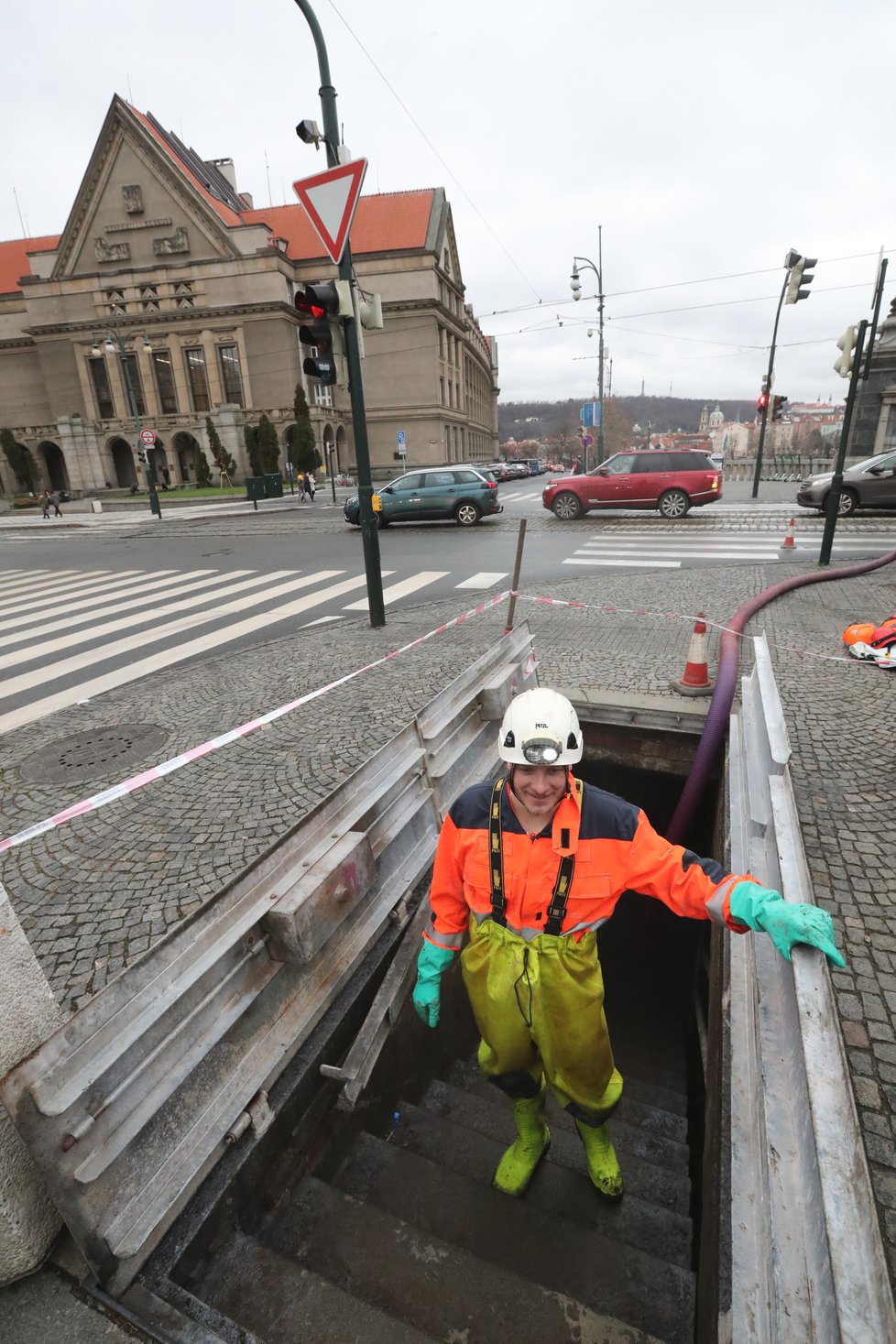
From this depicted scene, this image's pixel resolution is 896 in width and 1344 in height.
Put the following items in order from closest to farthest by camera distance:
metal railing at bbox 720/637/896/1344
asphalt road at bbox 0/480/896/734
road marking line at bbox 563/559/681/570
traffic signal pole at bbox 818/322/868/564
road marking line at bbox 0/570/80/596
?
metal railing at bbox 720/637/896/1344
asphalt road at bbox 0/480/896/734
traffic signal pole at bbox 818/322/868/564
road marking line at bbox 563/559/681/570
road marking line at bbox 0/570/80/596

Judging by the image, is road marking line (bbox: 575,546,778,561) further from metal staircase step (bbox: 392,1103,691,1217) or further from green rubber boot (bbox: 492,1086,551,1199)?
green rubber boot (bbox: 492,1086,551,1199)

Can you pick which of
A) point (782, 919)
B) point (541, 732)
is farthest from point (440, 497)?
point (782, 919)

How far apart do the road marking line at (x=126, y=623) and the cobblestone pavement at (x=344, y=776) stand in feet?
7.88

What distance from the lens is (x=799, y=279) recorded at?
13703 millimetres

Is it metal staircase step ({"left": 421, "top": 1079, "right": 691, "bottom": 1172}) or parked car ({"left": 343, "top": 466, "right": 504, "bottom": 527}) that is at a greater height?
parked car ({"left": 343, "top": 466, "right": 504, "bottom": 527})

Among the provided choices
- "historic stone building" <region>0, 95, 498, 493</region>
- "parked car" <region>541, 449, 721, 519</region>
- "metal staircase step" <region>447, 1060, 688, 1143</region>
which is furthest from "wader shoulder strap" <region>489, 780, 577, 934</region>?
"historic stone building" <region>0, 95, 498, 493</region>

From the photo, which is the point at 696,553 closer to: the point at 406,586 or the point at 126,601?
the point at 406,586

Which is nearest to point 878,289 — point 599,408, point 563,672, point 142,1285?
point 563,672

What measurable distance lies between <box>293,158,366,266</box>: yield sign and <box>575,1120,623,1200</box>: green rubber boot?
7.29 meters

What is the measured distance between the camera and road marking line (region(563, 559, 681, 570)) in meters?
12.1

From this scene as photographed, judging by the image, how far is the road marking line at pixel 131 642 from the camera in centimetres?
738

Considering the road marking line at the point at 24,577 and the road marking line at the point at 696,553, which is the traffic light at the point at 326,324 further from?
the road marking line at the point at 24,577

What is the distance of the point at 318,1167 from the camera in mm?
2762

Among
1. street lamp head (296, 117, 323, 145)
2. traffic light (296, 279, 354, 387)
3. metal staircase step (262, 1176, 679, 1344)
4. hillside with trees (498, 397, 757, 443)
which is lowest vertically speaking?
metal staircase step (262, 1176, 679, 1344)
